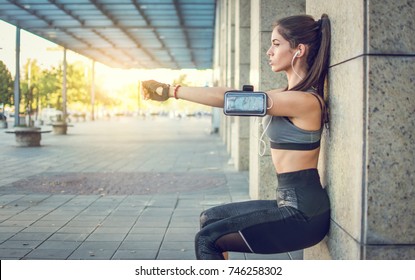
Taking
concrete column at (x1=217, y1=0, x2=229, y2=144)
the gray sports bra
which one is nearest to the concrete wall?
the gray sports bra

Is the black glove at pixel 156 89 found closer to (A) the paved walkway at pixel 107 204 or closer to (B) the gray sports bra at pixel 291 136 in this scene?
(B) the gray sports bra at pixel 291 136

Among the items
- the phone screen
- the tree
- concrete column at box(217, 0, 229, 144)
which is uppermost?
concrete column at box(217, 0, 229, 144)

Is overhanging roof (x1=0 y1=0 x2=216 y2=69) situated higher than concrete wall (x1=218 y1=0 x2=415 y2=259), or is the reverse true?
overhanging roof (x1=0 y1=0 x2=216 y2=69)

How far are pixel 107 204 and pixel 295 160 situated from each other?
12.5 ft

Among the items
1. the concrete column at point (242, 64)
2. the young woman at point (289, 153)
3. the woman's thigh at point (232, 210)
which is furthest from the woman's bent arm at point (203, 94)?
the concrete column at point (242, 64)

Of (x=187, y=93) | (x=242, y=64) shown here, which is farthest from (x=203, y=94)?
(x=242, y=64)

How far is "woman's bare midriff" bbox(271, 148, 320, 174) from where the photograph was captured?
7.68ft

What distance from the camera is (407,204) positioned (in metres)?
2.03

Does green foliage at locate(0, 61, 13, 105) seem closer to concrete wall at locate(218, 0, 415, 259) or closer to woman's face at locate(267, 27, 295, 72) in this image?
woman's face at locate(267, 27, 295, 72)

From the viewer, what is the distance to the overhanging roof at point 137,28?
18203 millimetres

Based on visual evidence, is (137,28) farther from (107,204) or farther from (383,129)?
(383,129)

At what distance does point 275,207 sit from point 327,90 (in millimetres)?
674
